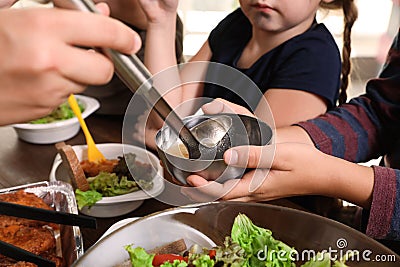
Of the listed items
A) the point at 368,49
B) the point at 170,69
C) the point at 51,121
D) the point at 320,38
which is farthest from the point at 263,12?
the point at 368,49

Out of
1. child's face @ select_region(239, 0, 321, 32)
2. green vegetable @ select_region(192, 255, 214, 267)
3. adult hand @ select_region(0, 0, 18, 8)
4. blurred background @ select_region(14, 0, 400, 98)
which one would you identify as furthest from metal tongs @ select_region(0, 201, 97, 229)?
blurred background @ select_region(14, 0, 400, 98)

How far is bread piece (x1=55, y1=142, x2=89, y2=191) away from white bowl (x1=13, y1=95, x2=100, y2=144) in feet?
0.81

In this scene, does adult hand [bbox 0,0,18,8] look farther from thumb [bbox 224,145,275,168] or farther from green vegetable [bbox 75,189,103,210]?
thumb [bbox 224,145,275,168]

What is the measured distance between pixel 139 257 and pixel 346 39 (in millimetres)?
926

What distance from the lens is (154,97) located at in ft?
1.96

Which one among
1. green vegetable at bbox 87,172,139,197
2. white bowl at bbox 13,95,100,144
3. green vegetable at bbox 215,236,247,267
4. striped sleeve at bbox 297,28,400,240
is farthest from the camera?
white bowl at bbox 13,95,100,144

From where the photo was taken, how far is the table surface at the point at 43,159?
37.9 inches

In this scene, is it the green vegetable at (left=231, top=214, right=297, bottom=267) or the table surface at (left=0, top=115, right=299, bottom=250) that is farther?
the table surface at (left=0, top=115, right=299, bottom=250)

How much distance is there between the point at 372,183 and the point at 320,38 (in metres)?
0.47

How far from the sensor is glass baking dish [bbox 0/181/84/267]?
2.59 feet

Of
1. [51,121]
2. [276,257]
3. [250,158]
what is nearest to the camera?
[276,257]

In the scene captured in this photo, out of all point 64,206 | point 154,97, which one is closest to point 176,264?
point 154,97

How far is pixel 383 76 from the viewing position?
3.92ft

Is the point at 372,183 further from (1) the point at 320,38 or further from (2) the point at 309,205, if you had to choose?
(1) the point at 320,38
